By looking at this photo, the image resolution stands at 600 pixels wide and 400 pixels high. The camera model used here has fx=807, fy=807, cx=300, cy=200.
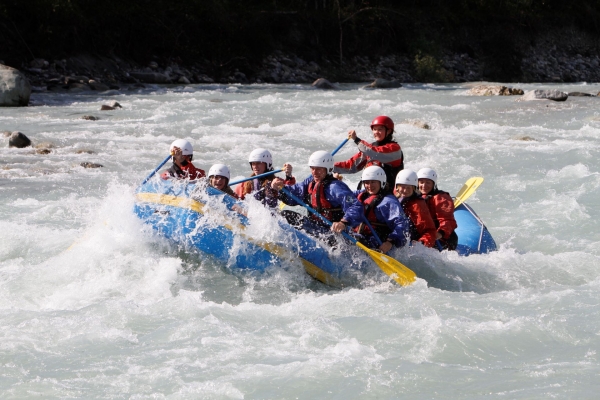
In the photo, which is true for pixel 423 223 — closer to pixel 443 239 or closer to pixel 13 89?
pixel 443 239

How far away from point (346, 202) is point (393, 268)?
26.3 inches

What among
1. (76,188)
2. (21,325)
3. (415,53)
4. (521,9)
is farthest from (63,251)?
(521,9)

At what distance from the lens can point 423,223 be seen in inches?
270

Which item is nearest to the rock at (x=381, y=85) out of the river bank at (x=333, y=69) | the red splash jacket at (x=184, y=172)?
the river bank at (x=333, y=69)

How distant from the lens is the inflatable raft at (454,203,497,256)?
744 cm

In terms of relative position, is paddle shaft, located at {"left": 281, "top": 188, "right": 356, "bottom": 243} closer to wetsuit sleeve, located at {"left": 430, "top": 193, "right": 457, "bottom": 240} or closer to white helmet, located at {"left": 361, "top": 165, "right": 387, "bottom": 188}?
white helmet, located at {"left": 361, "top": 165, "right": 387, "bottom": 188}

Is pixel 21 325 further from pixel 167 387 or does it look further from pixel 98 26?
pixel 98 26

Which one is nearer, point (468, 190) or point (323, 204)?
point (323, 204)

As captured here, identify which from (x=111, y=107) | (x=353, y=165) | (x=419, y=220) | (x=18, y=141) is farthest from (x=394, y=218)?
(x=111, y=107)

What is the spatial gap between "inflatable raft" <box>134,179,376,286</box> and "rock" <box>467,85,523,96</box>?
15.6 metres

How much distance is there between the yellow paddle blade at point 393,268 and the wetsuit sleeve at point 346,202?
23 cm

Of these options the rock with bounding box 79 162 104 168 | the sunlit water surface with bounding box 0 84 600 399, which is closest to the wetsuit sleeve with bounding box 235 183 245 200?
the sunlit water surface with bounding box 0 84 600 399

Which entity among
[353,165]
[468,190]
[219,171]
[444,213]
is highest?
[219,171]

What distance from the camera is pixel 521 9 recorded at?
1492 inches
